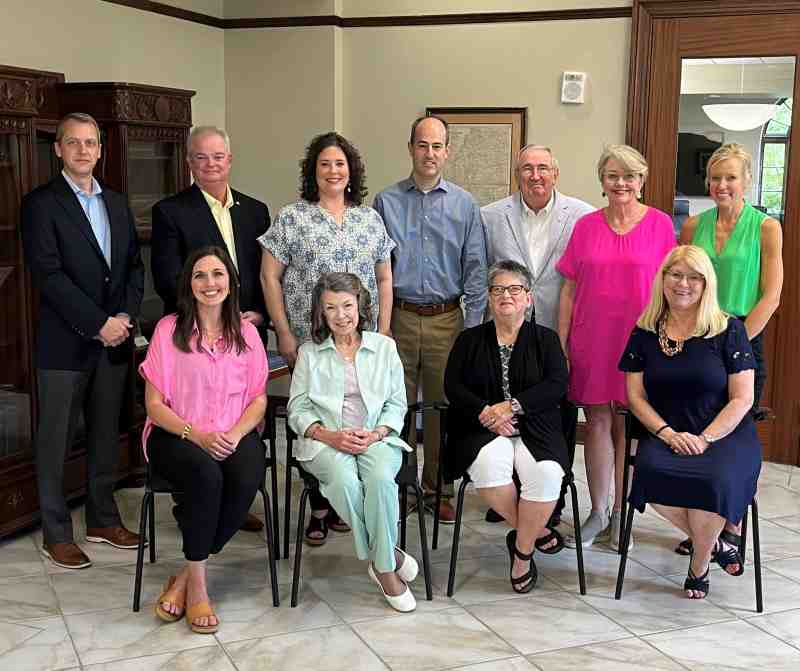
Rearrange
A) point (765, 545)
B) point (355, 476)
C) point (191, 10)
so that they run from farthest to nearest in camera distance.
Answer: point (191, 10), point (765, 545), point (355, 476)

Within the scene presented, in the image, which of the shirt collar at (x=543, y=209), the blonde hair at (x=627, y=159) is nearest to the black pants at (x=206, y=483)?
the shirt collar at (x=543, y=209)

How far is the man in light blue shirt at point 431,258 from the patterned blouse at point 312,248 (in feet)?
0.58

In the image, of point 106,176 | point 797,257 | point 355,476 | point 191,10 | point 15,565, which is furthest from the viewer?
point 191,10

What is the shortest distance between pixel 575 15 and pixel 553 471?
2.60 m

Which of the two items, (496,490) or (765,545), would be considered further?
(765,545)

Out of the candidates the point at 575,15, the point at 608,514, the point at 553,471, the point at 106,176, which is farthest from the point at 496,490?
the point at 575,15

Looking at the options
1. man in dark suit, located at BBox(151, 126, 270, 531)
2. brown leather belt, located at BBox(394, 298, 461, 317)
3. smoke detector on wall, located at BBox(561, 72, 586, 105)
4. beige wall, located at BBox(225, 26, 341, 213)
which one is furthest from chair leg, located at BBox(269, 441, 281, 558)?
smoke detector on wall, located at BBox(561, 72, 586, 105)

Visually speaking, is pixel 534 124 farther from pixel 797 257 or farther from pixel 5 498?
pixel 5 498

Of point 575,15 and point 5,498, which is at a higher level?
point 575,15

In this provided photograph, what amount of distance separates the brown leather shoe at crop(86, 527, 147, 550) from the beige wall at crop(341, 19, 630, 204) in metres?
2.38

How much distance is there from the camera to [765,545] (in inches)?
154

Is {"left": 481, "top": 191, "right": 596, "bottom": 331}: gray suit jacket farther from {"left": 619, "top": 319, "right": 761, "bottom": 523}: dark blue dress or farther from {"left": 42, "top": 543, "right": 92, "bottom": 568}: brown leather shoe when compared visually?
{"left": 42, "top": 543, "right": 92, "bottom": 568}: brown leather shoe

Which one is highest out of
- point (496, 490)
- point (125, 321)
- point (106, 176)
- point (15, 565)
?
point (106, 176)

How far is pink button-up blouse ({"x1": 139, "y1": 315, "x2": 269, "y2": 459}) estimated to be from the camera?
3.27 m
